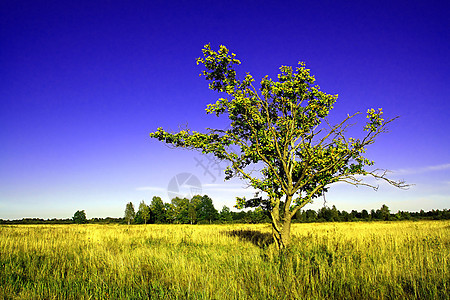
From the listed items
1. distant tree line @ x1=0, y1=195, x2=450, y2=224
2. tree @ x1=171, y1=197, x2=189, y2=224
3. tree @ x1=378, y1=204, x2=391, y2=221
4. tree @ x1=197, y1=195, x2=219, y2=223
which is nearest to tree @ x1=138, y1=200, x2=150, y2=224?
distant tree line @ x1=0, y1=195, x2=450, y2=224

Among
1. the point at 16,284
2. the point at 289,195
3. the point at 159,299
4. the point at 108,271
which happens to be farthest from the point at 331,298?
the point at 16,284

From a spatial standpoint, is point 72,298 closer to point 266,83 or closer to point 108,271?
point 108,271

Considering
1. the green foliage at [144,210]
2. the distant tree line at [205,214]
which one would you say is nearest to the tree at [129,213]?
the distant tree line at [205,214]

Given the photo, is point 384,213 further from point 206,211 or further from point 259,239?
point 259,239

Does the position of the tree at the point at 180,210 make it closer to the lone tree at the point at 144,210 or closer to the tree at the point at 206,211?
the tree at the point at 206,211

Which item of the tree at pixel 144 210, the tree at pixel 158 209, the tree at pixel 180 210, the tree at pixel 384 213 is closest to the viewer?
the tree at pixel 384 213

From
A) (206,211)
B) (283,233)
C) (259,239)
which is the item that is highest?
(283,233)

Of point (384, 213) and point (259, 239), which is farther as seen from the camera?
point (384, 213)

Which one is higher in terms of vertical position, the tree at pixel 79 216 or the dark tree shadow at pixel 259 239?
the dark tree shadow at pixel 259 239

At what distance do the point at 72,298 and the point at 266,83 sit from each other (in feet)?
26.2

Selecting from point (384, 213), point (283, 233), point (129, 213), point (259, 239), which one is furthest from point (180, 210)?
point (283, 233)

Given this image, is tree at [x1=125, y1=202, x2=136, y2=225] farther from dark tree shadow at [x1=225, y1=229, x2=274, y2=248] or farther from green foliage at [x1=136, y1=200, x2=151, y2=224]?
dark tree shadow at [x1=225, y1=229, x2=274, y2=248]

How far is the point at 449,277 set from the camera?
495 centimetres

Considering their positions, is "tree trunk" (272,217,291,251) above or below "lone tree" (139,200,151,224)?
above
